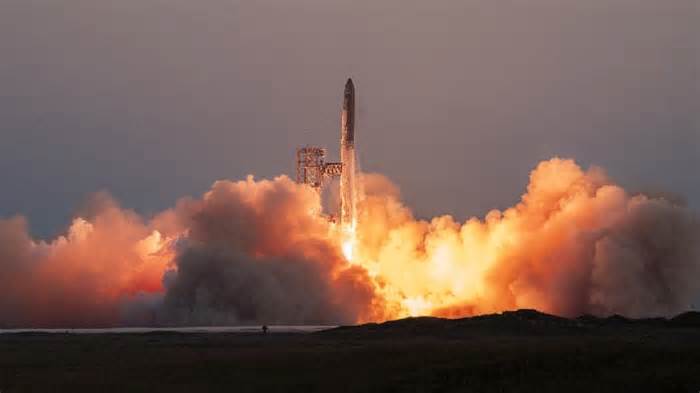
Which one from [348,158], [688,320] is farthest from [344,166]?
[688,320]

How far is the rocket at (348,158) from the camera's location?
385 feet

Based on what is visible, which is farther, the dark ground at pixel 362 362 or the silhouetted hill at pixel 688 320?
the silhouetted hill at pixel 688 320

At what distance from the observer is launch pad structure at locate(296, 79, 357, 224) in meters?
117

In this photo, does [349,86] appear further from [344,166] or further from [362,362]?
[362,362]

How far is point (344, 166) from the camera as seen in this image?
119 meters

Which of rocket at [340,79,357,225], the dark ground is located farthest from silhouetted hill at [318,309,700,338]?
rocket at [340,79,357,225]

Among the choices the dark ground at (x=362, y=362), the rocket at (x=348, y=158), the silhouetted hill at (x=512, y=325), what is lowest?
the dark ground at (x=362, y=362)

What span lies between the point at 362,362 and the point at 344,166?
46019 millimetres

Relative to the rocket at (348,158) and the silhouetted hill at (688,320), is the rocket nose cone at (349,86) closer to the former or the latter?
the rocket at (348,158)

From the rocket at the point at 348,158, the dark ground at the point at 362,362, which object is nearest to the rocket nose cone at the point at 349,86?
the rocket at the point at 348,158

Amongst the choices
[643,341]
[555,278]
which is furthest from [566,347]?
[555,278]

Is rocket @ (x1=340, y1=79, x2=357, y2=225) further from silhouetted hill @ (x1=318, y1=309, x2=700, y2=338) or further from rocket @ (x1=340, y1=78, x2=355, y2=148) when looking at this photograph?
silhouetted hill @ (x1=318, y1=309, x2=700, y2=338)

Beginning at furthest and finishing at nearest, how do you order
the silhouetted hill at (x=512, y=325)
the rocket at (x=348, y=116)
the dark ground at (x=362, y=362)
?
the rocket at (x=348, y=116) < the silhouetted hill at (x=512, y=325) < the dark ground at (x=362, y=362)

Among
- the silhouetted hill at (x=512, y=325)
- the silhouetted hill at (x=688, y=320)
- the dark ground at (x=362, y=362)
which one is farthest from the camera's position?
the silhouetted hill at (x=688, y=320)
